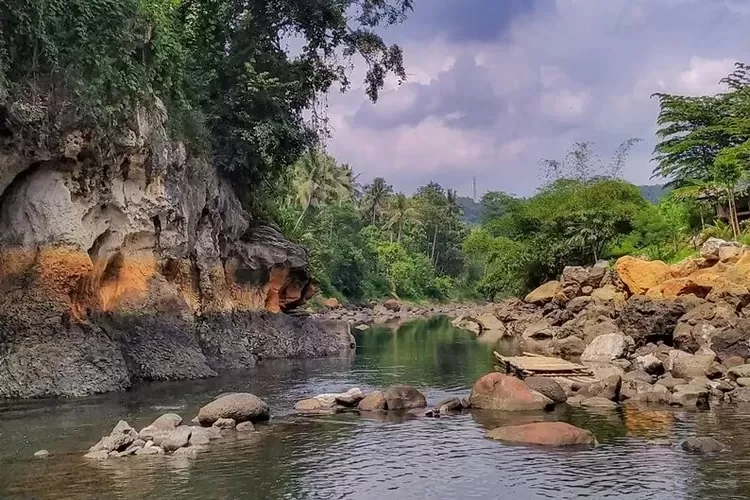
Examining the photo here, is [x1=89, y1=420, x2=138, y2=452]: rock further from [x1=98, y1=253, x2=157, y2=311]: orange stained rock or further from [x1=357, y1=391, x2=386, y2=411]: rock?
[x1=98, y1=253, x2=157, y2=311]: orange stained rock

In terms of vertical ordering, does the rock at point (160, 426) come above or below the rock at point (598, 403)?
above

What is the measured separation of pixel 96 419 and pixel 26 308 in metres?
5.31

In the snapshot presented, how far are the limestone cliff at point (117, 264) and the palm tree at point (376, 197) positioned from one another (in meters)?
60.5

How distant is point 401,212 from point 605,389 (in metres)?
72.4

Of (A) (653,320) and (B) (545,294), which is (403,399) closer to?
(A) (653,320)

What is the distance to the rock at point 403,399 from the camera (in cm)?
2111

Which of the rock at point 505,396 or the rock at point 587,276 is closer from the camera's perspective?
the rock at point 505,396

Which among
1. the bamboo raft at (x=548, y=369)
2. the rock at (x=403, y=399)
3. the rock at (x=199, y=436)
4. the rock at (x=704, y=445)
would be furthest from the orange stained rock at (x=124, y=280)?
the rock at (x=704, y=445)

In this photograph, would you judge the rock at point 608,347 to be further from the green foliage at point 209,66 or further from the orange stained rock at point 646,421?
the green foliage at point 209,66

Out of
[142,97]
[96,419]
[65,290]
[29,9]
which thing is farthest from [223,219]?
[96,419]

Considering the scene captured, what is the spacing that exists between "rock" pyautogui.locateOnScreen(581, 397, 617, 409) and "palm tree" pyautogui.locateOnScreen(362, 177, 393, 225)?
246 feet

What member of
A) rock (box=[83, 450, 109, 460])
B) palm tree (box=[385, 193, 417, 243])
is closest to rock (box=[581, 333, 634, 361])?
Result: rock (box=[83, 450, 109, 460])

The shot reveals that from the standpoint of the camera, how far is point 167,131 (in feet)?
96.1

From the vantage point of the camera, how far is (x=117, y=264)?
27250 mm
